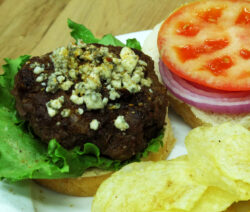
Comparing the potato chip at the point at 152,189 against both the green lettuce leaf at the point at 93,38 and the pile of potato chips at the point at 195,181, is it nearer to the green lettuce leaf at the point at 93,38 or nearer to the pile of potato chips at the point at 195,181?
the pile of potato chips at the point at 195,181

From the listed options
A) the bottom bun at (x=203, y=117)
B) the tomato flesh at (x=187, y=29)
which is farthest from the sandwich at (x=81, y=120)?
the tomato flesh at (x=187, y=29)

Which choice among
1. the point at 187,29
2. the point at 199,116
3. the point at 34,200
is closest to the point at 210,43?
the point at 187,29

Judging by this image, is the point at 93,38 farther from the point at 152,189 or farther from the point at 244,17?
the point at 152,189

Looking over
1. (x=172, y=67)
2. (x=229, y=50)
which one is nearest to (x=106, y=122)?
(x=172, y=67)

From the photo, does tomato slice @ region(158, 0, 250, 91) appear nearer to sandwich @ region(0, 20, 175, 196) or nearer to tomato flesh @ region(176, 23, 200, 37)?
tomato flesh @ region(176, 23, 200, 37)

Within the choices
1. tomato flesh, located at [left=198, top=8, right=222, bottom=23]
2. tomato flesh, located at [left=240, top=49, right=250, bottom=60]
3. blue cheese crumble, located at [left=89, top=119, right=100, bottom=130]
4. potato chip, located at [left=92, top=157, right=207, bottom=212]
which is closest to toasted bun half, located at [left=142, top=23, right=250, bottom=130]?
tomato flesh, located at [left=240, top=49, right=250, bottom=60]

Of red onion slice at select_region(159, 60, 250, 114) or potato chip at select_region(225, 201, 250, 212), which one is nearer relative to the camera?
potato chip at select_region(225, 201, 250, 212)
